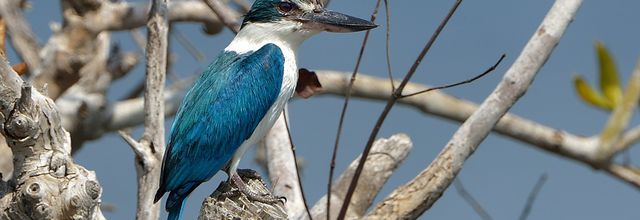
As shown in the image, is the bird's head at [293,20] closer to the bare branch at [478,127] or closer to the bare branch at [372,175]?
the bare branch at [478,127]

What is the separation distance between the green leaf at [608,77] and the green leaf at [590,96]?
0.03 m

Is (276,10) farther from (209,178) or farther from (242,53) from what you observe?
(209,178)

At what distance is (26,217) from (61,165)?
0.76 feet

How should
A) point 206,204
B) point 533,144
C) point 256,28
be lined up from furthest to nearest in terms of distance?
point 533,144
point 256,28
point 206,204

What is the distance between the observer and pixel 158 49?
5.73 metres

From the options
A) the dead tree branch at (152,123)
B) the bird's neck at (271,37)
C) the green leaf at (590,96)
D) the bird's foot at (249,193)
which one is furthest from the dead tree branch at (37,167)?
the green leaf at (590,96)

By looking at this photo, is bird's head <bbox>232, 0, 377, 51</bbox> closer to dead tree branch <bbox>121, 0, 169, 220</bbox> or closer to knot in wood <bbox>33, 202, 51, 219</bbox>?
dead tree branch <bbox>121, 0, 169, 220</bbox>

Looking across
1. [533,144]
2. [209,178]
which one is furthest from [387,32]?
[533,144]

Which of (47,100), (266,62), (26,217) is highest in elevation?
(266,62)

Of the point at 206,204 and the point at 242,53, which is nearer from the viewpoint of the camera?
the point at 206,204

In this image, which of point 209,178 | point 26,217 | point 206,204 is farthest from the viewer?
point 209,178

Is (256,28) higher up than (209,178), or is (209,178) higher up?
(256,28)

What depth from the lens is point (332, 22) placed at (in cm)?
541

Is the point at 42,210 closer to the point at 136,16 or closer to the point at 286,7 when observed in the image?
the point at 286,7
